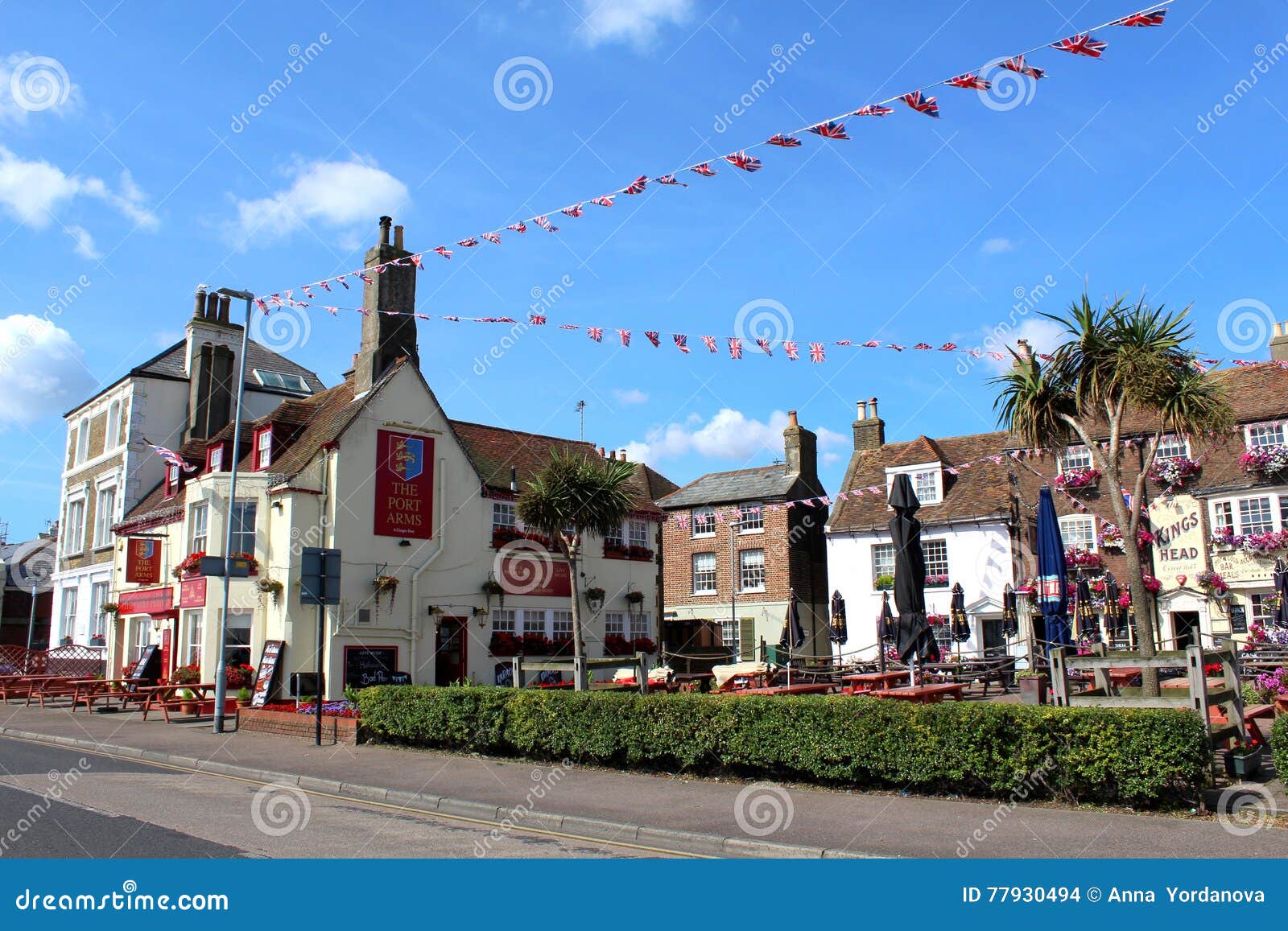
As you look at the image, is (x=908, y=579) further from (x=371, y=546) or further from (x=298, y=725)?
(x=371, y=546)

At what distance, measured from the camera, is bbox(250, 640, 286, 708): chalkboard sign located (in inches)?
910

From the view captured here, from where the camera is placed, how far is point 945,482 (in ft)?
118

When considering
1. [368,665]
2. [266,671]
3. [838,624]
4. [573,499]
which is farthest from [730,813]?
[368,665]

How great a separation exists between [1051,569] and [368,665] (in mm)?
16820

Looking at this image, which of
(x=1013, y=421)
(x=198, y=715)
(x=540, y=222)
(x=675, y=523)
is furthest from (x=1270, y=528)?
(x=198, y=715)

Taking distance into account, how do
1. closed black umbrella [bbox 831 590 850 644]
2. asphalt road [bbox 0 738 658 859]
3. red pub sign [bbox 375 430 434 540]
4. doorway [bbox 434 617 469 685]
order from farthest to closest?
doorway [bbox 434 617 469 685]
red pub sign [bbox 375 430 434 540]
closed black umbrella [bbox 831 590 850 644]
asphalt road [bbox 0 738 658 859]

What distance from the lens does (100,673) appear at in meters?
31.7

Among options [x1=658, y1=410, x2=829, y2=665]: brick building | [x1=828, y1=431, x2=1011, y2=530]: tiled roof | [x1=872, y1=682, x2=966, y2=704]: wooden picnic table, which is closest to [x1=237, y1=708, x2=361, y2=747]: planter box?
[x1=872, y1=682, x2=966, y2=704]: wooden picnic table

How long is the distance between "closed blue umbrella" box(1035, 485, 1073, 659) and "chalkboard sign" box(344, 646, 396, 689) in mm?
15713

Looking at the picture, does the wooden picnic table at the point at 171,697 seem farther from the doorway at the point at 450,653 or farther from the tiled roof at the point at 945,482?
the tiled roof at the point at 945,482

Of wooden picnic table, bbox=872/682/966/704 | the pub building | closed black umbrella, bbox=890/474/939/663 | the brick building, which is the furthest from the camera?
the brick building

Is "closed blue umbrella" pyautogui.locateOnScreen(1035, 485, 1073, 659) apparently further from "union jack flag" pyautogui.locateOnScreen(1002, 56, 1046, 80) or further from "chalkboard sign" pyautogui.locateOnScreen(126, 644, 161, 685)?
"chalkboard sign" pyautogui.locateOnScreen(126, 644, 161, 685)

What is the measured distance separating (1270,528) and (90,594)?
126 ft

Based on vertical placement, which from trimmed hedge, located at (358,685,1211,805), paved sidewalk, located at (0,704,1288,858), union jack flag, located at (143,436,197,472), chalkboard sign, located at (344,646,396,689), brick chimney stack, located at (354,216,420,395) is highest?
brick chimney stack, located at (354,216,420,395)
